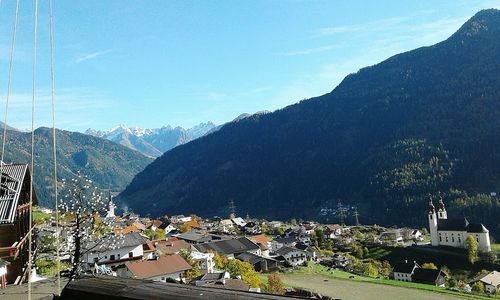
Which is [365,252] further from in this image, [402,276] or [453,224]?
[453,224]

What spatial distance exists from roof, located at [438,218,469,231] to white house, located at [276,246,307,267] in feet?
104

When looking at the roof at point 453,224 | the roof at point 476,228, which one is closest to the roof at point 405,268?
the roof at point 453,224

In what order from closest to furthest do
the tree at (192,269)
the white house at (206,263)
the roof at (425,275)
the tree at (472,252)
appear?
the tree at (192,269) < the white house at (206,263) < the roof at (425,275) < the tree at (472,252)

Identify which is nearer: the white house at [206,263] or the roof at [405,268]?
the white house at [206,263]

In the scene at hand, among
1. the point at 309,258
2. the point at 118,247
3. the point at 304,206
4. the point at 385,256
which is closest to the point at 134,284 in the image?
the point at 118,247

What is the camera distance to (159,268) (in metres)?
36.7

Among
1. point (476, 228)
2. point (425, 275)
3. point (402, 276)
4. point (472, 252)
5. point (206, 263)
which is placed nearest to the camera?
point (206, 263)

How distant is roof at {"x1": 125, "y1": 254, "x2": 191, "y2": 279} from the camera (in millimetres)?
35844

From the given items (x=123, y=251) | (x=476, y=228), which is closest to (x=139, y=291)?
(x=123, y=251)

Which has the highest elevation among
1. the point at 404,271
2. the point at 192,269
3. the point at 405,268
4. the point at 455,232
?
the point at 192,269

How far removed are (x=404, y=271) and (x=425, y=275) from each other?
2717mm

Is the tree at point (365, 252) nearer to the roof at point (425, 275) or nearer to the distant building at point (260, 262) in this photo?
the roof at point (425, 275)

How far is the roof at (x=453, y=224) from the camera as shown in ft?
270

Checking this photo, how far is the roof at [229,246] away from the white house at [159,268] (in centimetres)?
1994
